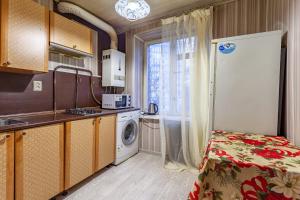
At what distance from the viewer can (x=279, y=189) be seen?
2.28 ft

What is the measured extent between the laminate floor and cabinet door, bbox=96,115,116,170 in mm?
177

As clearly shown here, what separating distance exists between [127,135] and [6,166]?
1.70m

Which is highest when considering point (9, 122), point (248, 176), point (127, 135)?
point (9, 122)

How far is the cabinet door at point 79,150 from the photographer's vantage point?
5.41 ft

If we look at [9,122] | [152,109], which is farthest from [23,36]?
[152,109]

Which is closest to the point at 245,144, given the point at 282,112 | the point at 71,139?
the point at 282,112

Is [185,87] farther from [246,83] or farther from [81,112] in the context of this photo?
[81,112]

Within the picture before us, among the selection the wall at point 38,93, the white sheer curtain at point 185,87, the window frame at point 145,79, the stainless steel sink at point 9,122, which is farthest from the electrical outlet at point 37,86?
the window frame at point 145,79

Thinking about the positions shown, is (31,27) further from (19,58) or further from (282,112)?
(282,112)

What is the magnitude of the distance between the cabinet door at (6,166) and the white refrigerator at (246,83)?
68.1 inches

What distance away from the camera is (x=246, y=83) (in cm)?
144

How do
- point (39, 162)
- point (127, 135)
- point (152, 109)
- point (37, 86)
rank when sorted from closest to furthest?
point (39, 162) < point (37, 86) < point (127, 135) < point (152, 109)

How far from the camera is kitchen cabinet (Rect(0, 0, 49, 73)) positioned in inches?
53.3

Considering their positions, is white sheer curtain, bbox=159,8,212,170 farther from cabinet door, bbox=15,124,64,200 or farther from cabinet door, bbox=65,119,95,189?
cabinet door, bbox=15,124,64,200
